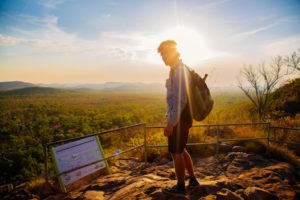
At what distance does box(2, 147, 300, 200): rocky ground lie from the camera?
2.45 meters

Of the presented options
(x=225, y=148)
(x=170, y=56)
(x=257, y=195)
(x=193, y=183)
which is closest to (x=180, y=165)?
(x=193, y=183)

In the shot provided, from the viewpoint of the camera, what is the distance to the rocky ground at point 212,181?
245 cm

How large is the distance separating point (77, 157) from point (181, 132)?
2324 millimetres

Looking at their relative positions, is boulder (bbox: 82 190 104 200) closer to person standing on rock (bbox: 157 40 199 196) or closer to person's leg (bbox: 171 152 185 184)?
person standing on rock (bbox: 157 40 199 196)

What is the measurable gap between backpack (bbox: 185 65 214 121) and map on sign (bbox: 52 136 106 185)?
8.17ft

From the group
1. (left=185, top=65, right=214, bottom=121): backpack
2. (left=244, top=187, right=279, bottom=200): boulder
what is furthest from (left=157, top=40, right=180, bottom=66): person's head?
(left=244, top=187, right=279, bottom=200): boulder

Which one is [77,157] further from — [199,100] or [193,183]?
[199,100]

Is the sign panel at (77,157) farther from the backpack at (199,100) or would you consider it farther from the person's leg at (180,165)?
the backpack at (199,100)

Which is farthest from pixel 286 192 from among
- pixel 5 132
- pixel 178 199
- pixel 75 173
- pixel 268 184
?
pixel 5 132

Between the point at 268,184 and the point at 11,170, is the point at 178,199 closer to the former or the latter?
the point at 268,184

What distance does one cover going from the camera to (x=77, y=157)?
11.3 feet

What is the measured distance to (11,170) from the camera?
13.8m

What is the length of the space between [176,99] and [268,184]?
89.8 inches

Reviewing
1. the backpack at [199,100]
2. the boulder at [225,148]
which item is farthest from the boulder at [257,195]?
the boulder at [225,148]
